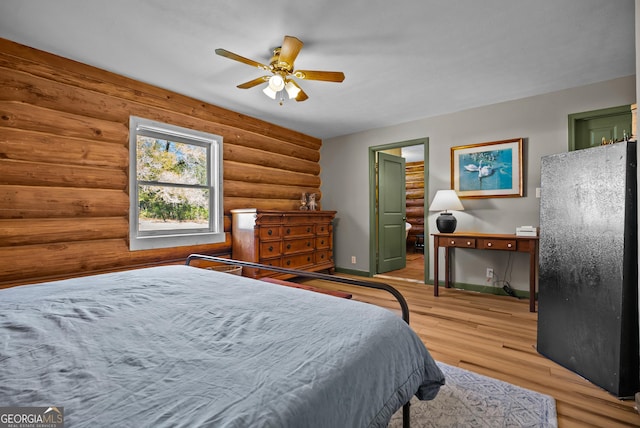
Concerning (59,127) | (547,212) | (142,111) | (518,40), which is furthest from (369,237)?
(59,127)

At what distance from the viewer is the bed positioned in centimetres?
65

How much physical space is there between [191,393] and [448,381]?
172cm

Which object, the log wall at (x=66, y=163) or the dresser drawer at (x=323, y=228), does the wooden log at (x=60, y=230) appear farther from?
the dresser drawer at (x=323, y=228)

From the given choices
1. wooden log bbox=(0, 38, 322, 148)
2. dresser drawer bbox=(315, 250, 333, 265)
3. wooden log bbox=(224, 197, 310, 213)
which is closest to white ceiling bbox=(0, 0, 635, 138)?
wooden log bbox=(0, 38, 322, 148)

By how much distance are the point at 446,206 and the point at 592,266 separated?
193 cm

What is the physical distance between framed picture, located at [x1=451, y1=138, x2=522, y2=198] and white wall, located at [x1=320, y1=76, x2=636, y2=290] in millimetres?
80

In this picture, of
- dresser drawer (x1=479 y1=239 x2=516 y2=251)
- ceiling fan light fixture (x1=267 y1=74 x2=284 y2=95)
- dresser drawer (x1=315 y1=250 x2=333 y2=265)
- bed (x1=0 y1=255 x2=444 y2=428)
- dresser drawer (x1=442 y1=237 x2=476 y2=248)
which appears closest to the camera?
bed (x1=0 y1=255 x2=444 y2=428)

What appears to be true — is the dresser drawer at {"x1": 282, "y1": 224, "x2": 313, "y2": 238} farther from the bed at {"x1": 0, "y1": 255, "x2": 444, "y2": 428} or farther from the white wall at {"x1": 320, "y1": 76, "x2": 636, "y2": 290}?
the bed at {"x1": 0, "y1": 255, "x2": 444, "y2": 428}

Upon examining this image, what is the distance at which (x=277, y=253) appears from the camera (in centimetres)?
397

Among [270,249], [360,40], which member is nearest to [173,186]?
[270,249]

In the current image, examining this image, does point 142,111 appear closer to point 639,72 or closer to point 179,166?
point 179,166

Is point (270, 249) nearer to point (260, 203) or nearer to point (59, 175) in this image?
point (260, 203)

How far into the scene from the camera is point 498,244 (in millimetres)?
3309

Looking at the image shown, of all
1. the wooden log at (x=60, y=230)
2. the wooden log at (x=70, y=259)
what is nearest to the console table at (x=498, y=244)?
the wooden log at (x=70, y=259)
